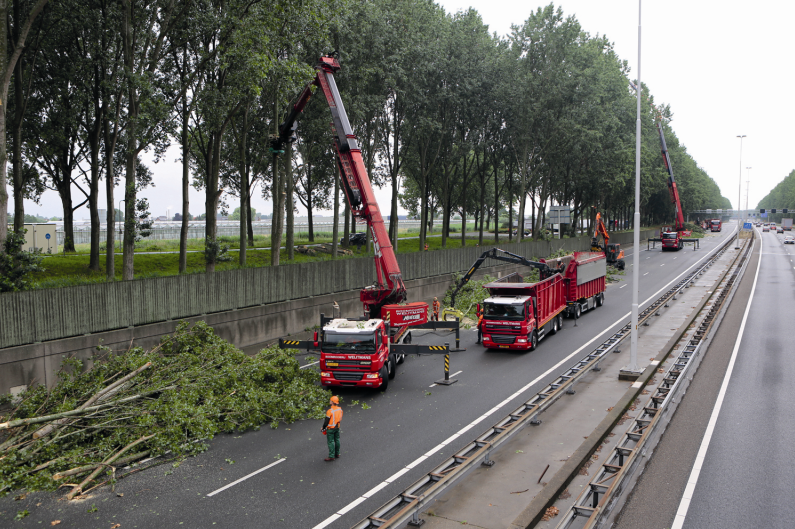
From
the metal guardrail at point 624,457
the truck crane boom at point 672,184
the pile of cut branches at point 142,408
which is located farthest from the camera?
the truck crane boom at point 672,184

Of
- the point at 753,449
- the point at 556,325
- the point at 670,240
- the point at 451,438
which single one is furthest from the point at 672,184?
the point at 451,438

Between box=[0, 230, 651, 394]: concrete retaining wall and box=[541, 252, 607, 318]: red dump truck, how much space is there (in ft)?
30.4

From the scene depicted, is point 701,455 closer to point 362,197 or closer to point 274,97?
point 362,197

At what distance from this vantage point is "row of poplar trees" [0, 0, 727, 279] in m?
23.2

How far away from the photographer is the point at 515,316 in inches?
937

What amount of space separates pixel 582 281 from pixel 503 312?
9506 mm

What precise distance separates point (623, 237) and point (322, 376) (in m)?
77.8

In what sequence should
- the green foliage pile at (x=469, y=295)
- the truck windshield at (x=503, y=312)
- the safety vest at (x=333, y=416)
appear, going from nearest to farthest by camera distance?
1. the safety vest at (x=333, y=416)
2. the truck windshield at (x=503, y=312)
3. the green foliage pile at (x=469, y=295)

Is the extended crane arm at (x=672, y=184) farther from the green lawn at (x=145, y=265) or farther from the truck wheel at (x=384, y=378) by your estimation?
the truck wheel at (x=384, y=378)

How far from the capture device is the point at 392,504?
10.1m

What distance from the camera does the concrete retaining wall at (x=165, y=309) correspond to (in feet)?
56.6

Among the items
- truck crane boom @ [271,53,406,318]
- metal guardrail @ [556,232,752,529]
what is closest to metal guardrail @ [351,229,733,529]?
metal guardrail @ [556,232,752,529]

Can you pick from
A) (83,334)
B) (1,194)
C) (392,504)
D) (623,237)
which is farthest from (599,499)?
(623,237)

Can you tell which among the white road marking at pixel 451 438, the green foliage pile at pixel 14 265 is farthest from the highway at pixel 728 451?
the green foliage pile at pixel 14 265
